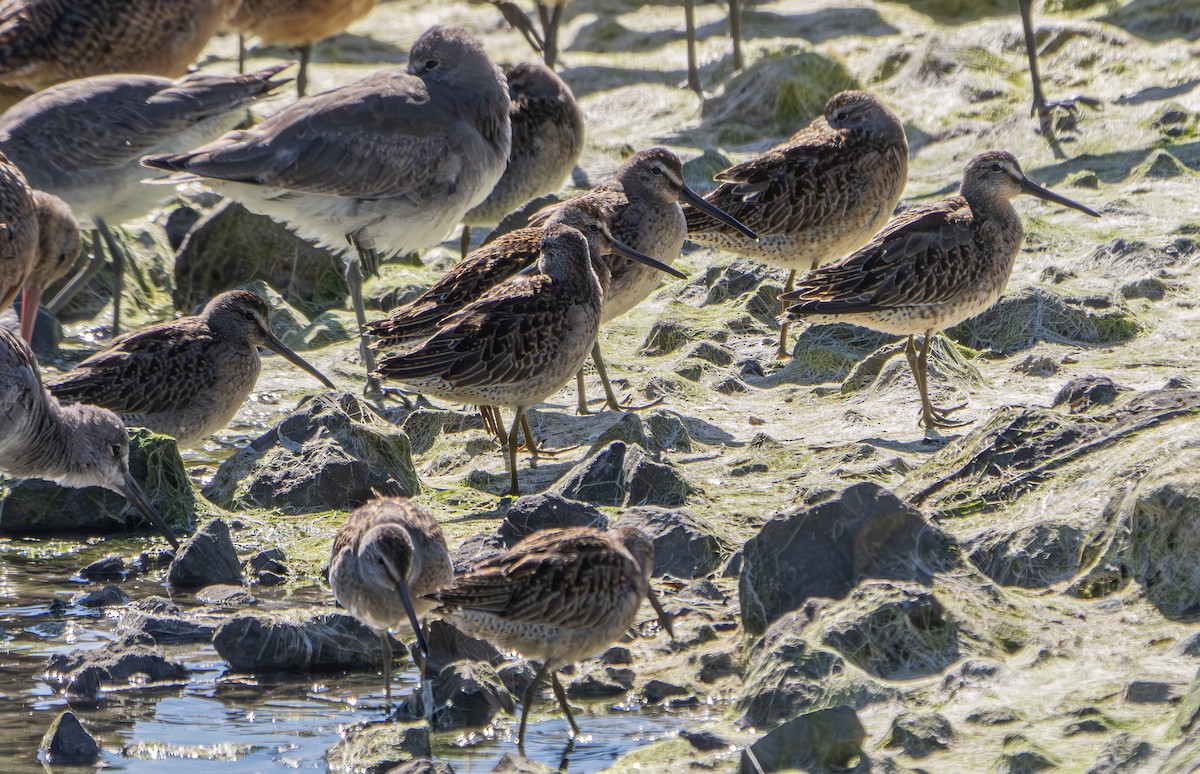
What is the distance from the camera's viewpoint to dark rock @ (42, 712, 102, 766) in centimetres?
519

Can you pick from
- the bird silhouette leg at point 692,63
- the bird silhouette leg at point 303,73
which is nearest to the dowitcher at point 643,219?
the bird silhouette leg at point 692,63

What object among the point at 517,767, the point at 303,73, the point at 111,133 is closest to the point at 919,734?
the point at 517,767

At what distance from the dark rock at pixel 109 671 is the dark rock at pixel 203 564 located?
0.91 m

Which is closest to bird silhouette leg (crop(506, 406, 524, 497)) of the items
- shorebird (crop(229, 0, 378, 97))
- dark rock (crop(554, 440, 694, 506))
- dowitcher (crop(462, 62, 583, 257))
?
dark rock (crop(554, 440, 694, 506))

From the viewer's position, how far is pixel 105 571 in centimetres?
714

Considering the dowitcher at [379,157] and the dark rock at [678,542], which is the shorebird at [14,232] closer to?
the dowitcher at [379,157]

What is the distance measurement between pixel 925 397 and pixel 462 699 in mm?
3325

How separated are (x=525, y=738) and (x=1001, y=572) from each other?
1.86m

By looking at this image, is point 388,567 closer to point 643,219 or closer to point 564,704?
point 564,704

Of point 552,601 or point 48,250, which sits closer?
point 552,601

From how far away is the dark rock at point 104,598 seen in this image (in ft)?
21.9

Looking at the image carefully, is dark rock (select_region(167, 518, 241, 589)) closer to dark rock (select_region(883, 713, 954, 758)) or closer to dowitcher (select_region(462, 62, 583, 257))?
dark rock (select_region(883, 713, 954, 758))

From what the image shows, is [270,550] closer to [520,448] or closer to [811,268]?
[520,448]

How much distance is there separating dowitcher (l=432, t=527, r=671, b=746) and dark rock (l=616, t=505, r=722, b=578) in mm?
1124
